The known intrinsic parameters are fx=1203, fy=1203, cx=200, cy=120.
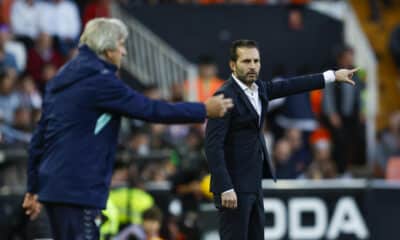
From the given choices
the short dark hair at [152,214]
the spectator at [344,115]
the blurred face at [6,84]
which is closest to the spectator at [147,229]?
the short dark hair at [152,214]

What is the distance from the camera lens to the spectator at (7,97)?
16109 mm

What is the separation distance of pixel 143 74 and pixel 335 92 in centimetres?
322

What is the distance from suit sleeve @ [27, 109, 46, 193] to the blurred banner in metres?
5.99

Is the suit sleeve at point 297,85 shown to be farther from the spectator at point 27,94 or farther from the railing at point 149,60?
the railing at point 149,60

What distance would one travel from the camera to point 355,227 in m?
14.8

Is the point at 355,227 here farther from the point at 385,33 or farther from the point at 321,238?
the point at 385,33

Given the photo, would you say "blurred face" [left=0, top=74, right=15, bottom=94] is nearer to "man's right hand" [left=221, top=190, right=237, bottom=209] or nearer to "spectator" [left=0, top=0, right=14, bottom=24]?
"spectator" [left=0, top=0, right=14, bottom=24]

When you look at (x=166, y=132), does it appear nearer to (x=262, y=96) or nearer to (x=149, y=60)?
(x=149, y=60)

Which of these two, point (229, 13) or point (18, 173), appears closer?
point (18, 173)

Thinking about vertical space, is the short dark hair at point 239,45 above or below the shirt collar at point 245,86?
above

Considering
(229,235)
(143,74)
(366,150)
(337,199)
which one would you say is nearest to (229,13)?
(143,74)

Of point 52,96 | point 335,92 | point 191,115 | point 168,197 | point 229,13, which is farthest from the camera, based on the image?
point 229,13

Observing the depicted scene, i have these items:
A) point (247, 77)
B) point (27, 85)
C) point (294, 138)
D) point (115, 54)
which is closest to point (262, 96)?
point (247, 77)

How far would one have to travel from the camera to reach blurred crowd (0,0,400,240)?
13992mm
